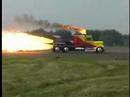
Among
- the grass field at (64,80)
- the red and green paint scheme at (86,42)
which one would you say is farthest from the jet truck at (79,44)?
the grass field at (64,80)

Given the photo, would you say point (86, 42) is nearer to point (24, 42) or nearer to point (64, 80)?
point (24, 42)

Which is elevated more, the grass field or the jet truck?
the jet truck

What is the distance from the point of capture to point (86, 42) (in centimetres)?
5297

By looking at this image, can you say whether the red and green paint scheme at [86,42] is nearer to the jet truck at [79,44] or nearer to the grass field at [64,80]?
the jet truck at [79,44]

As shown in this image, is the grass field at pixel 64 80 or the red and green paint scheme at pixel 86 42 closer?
the grass field at pixel 64 80

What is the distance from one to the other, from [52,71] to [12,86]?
220 inches

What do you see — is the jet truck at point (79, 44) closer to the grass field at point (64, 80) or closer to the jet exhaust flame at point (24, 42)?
the jet exhaust flame at point (24, 42)

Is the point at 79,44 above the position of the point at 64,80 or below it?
above

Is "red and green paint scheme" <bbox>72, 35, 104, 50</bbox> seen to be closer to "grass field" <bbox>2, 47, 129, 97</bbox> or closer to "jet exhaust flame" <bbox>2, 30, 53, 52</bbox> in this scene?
"jet exhaust flame" <bbox>2, 30, 53, 52</bbox>

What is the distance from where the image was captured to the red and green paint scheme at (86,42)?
52.7 metres

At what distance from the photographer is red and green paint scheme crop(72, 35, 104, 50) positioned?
52.7 m

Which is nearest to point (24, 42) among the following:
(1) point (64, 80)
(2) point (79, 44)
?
(2) point (79, 44)

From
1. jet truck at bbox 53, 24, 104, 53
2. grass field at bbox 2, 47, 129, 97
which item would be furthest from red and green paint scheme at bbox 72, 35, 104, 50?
grass field at bbox 2, 47, 129, 97

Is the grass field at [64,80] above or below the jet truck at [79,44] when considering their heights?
below
